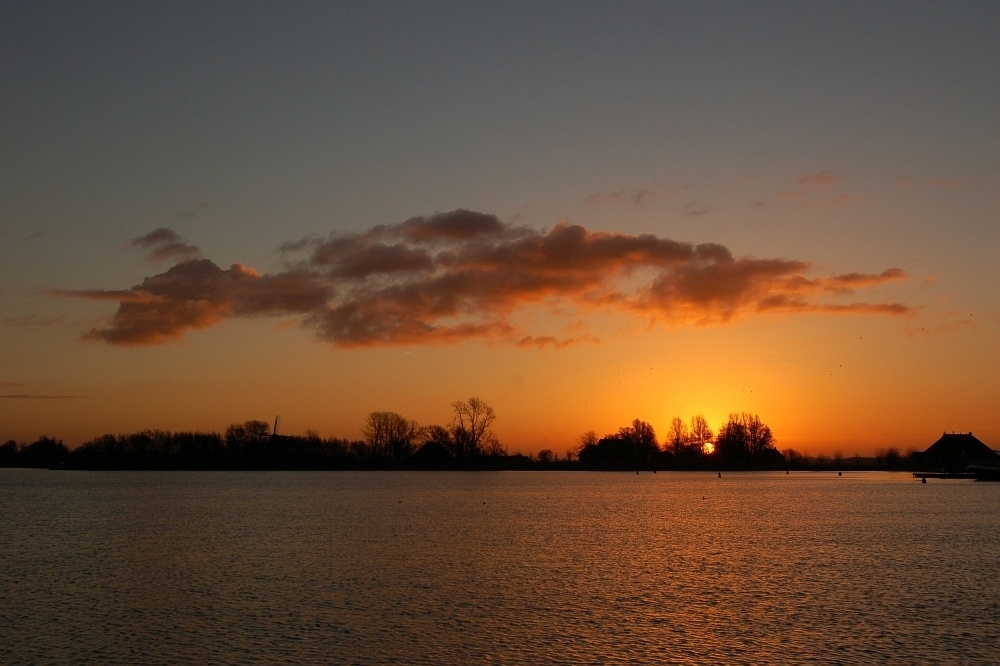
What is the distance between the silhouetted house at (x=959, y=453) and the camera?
181500 millimetres

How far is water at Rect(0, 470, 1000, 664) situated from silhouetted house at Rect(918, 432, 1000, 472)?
421 ft

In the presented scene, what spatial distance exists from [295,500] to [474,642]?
Result: 75.7 metres

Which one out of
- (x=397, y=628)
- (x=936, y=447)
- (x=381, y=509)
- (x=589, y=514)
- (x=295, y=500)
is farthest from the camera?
(x=936, y=447)

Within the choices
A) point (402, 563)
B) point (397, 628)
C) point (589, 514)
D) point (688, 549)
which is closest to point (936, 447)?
point (589, 514)

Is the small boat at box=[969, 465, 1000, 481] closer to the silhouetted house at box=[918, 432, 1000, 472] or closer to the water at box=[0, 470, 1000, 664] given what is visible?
the silhouetted house at box=[918, 432, 1000, 472]

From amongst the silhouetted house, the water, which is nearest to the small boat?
the silhouetted house

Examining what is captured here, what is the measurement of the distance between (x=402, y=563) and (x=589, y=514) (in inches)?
1422

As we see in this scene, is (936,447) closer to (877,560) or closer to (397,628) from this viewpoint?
(877,560)

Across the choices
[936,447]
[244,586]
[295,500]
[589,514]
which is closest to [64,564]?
[244,586]

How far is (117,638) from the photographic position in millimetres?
26484

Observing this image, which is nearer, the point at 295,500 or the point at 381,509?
the point at 381,509

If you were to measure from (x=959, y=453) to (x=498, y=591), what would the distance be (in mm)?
177759

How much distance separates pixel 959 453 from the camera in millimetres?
184500

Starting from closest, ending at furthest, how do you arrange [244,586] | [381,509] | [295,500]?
[244,586] → [381,509] → [295,500]
